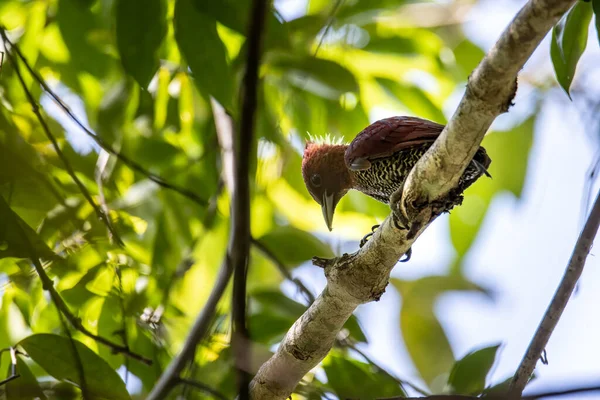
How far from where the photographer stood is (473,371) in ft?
9.16

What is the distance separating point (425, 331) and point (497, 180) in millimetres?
1383

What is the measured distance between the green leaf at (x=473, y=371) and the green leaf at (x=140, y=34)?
1.70 metres

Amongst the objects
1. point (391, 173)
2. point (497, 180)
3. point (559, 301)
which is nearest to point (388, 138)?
point (391, 173)

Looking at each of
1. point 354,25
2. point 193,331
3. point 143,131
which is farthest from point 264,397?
point 354,25

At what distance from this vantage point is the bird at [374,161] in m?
3.08

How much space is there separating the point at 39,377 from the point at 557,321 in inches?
86.1

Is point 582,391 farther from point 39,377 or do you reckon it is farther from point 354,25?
point 354,25

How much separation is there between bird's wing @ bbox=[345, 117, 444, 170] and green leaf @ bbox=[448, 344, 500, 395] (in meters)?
0.94

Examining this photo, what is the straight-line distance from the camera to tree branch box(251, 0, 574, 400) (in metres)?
1.74

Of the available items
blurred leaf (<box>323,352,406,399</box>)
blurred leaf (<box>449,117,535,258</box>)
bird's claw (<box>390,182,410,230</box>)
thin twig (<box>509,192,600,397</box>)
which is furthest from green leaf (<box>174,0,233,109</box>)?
blurred leaf (<box>449,117,535,258</box>)

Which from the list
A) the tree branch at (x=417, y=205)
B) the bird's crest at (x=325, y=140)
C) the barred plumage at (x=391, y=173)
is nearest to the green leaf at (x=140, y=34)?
the tree branch at (x=417, y=205)

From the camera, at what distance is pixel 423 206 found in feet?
7.33

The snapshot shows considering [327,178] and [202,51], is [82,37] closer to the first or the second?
[202,51]

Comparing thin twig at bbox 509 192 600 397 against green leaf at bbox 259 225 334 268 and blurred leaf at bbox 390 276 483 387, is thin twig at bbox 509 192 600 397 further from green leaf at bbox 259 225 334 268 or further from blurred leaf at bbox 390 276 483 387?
green leaf at bbox 259 225 334 268
